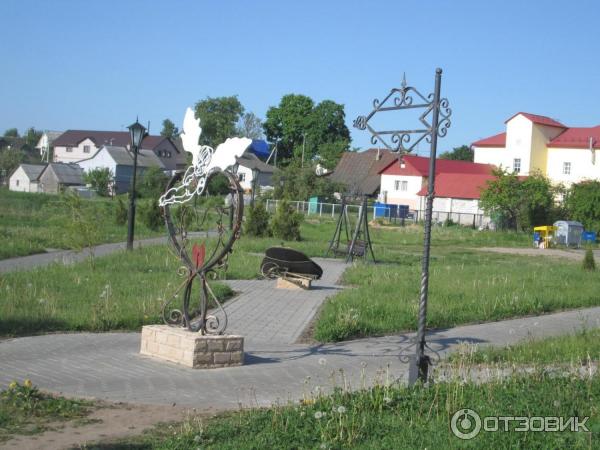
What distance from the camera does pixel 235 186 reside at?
388 inches

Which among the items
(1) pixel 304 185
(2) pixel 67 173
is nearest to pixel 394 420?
(1) pixel 304 185

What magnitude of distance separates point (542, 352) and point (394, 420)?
13.7 ft

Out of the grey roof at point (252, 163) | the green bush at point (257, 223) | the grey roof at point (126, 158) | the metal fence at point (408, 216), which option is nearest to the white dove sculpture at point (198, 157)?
the green bush at point (257, 223)

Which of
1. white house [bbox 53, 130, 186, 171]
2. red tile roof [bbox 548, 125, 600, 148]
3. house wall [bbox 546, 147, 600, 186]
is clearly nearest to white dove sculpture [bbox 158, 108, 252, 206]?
house wall [bbox 546, 147, 600, 186]

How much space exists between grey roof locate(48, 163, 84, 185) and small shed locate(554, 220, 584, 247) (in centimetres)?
5369

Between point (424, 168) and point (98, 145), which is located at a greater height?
point (98, 145)

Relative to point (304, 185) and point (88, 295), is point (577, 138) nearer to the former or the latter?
point (304, 185)

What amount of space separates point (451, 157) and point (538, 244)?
6859 centimetres

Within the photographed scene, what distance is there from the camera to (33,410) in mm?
6871

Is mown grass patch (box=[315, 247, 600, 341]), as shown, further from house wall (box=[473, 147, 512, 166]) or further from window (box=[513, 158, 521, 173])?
house wall (box=[473, 147, 512, 166])

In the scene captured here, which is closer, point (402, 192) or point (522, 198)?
point (522, 198)

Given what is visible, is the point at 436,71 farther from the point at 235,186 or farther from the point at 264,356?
the point at 264,356

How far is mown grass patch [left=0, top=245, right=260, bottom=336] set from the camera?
11.4m

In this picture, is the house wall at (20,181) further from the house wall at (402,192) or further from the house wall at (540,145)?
the house wall at (540,145)
